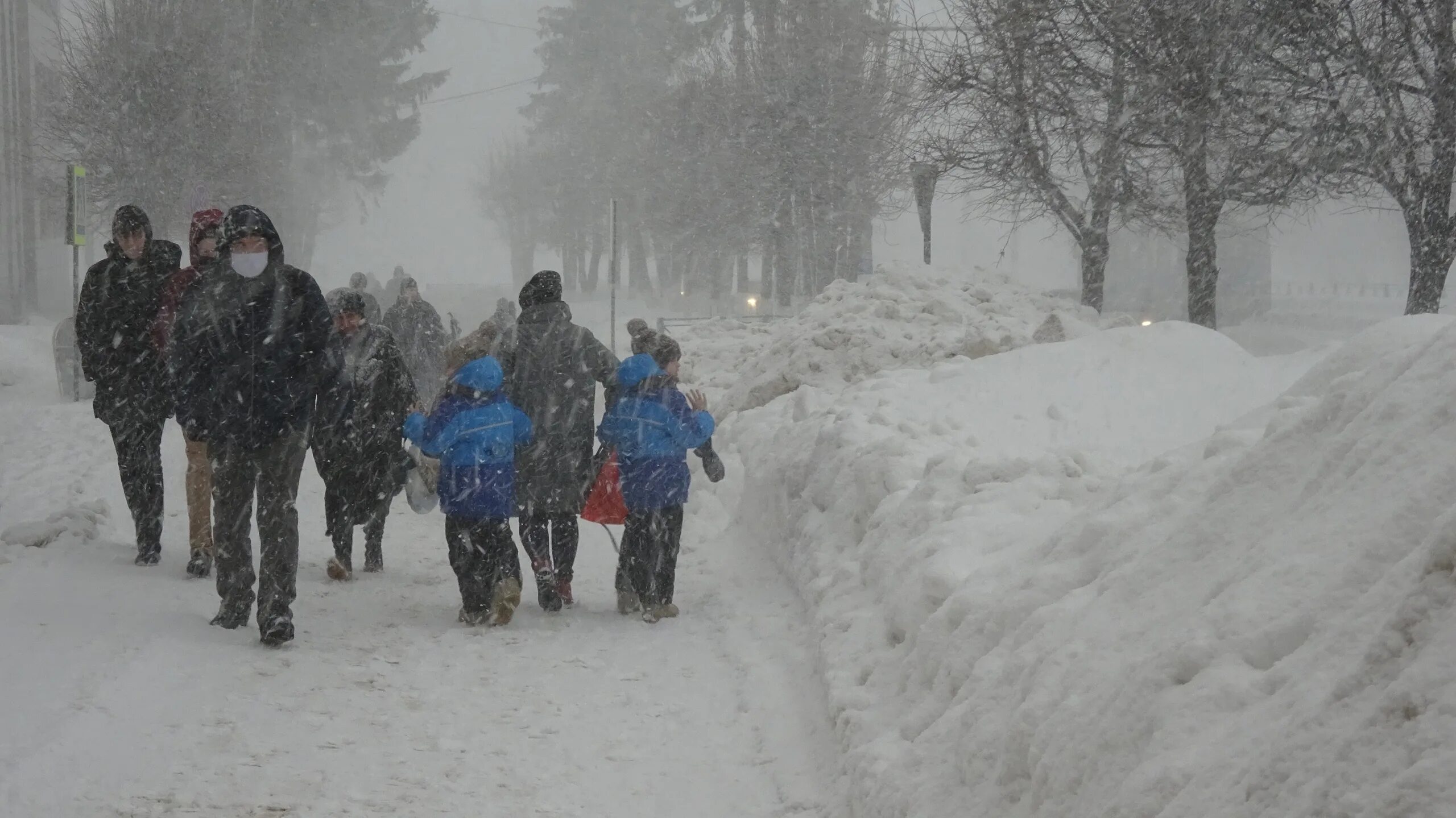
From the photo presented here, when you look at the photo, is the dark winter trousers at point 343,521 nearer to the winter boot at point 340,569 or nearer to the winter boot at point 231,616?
the winter boot at point 340,569

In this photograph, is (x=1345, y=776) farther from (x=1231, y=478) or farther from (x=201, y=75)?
(x=201, y=75)

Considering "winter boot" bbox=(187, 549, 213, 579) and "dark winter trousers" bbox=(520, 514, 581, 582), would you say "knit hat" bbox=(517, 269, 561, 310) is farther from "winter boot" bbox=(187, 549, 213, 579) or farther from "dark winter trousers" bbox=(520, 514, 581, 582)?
"winter boot" bbox=(187, 549, 213, 579)

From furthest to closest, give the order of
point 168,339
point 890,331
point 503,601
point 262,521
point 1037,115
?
point 1037,115
point 890,331
point 168,339
point 503,601
point 262,521

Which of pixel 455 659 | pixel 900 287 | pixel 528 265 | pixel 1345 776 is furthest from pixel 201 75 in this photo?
pixel 528 265

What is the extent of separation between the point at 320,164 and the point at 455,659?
4014 cm

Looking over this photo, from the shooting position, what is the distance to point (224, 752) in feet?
15.0

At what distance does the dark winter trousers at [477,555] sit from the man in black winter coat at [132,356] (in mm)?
1928

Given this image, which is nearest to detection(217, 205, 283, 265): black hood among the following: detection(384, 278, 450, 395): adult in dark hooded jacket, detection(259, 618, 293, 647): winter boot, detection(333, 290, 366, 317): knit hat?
detection(259, 618, 293, 647): winter boot

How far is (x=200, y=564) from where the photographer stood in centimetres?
744

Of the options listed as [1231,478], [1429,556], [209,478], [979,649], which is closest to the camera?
[1429,556]

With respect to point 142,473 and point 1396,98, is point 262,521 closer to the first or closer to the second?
point 142,473

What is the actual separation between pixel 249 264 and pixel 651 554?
105 inches

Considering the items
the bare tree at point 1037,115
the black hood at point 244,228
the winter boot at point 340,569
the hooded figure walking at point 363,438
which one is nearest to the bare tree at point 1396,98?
the bare tree at point 1037,115

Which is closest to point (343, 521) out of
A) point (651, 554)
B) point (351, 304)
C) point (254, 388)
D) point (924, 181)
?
point (351, 304)
